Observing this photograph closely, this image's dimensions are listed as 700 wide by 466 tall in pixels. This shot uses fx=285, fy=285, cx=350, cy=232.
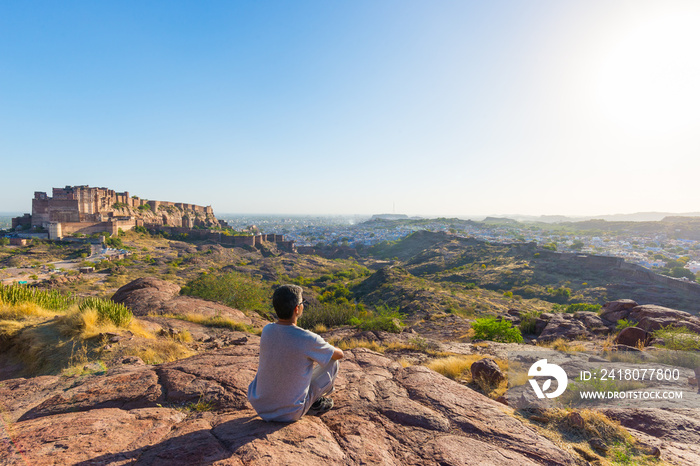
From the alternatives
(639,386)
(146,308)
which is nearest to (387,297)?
(146,308)

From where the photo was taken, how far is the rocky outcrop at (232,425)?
205 cm

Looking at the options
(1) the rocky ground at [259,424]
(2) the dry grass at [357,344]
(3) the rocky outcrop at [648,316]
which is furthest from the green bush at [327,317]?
(3) the rocky outcrop at [648,316]

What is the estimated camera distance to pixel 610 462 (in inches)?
107

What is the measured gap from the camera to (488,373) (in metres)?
4.54

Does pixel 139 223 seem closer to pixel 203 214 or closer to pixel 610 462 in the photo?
pixel 203 214

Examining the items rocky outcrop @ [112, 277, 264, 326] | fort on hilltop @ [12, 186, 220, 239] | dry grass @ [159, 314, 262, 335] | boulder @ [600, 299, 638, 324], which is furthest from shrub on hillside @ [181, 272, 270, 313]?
fort on hilltop @ [12, 186, 220, 239]

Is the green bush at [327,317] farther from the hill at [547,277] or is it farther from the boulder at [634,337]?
the hill at [547,277]

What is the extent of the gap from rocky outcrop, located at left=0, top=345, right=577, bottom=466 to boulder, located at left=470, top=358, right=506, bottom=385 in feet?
3.06

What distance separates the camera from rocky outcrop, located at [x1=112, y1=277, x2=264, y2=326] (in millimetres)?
8844

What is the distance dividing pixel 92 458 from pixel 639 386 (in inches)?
259

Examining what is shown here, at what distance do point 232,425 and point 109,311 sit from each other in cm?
494

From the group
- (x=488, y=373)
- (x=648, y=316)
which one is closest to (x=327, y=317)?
(x=488, y=373)

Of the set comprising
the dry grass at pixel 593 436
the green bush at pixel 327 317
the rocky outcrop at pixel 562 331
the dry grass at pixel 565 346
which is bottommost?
the green bush at pixel 327 317

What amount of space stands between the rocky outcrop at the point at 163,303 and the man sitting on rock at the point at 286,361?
277 inches
